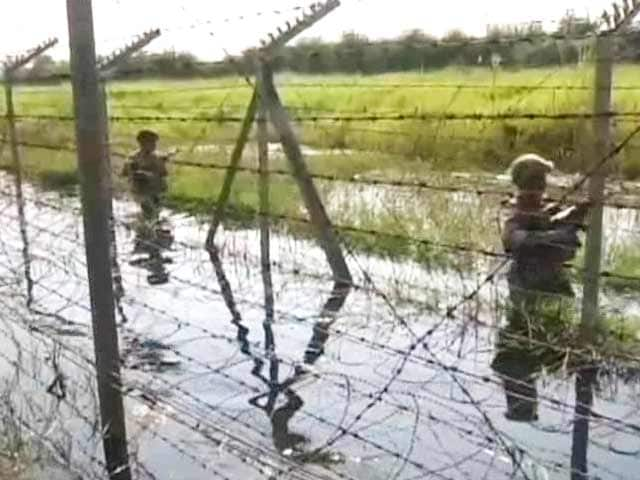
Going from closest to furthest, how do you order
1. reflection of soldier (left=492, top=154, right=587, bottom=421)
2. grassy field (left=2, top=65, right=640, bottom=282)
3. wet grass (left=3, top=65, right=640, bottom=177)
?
reflection of soldier (left=492, top=154, right=587, bottom=421), wet grass (left=3, top=65, right=640, bottom=177), grassy field (left=2, top=65, right=640, bottom=282)

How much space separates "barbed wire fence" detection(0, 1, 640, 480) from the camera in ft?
11.2

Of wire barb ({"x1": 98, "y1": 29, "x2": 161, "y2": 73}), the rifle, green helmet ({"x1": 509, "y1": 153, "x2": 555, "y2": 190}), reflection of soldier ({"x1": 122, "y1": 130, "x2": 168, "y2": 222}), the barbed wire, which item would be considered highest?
wire barb ({"x1": 98, "y1": 29, "x2": 161, "y2": 73})

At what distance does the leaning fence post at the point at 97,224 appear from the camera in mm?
2758

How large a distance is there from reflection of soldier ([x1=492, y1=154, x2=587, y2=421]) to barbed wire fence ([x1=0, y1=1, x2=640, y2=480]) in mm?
48

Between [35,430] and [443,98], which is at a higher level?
[443,98]

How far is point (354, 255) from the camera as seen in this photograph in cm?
612

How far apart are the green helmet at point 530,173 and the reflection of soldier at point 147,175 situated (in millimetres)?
2830

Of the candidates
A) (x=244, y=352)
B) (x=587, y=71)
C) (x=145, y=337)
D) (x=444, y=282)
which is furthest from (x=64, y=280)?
(x=587, y=71)

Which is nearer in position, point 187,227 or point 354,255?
point 354,255

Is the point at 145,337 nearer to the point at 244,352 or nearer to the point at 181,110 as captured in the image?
the point at 244,352

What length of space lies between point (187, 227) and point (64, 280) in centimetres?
170

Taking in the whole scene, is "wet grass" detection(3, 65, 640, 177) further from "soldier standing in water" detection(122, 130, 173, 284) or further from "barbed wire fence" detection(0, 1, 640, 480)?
"soldier standing in water" detection(122, 130, 173, 284)

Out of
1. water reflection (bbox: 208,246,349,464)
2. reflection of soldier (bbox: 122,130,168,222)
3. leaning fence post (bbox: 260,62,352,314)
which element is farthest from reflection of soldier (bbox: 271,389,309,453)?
reflection of soldier (bbox: 122,130,168,222)

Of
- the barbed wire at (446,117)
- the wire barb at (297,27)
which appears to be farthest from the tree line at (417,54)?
the barbed wire at (446,117)
